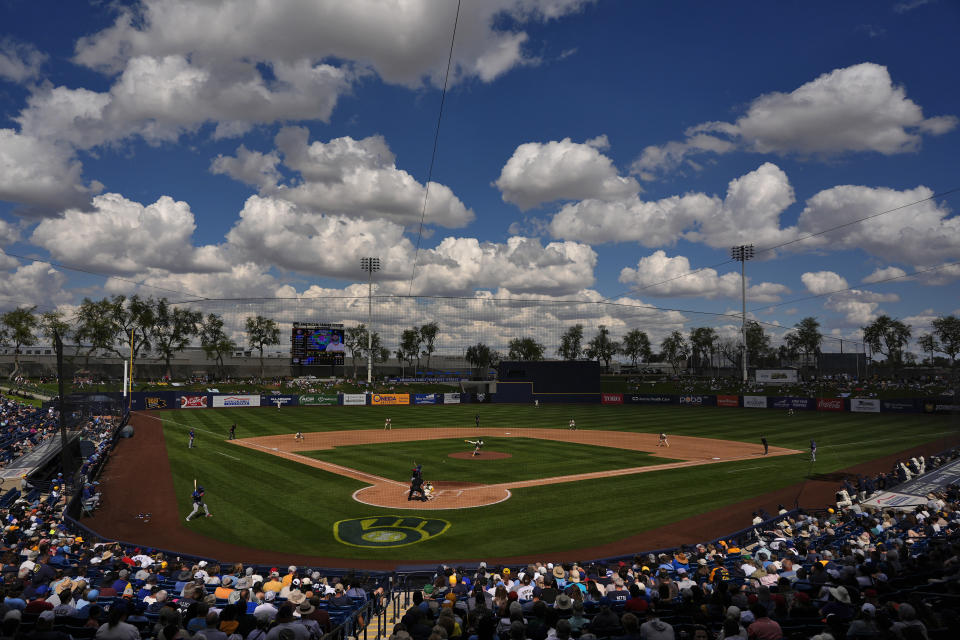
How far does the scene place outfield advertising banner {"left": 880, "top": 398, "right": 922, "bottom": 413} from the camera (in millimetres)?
60969

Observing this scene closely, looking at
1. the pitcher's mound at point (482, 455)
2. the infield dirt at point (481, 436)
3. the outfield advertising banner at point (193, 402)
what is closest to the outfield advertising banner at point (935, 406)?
the infield dirt at point (481, 436)

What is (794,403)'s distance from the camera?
67688mm

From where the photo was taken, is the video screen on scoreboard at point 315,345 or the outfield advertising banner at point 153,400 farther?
the video screen on scoreboard at point 315,345

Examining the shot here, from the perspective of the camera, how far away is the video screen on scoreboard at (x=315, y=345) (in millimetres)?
93188

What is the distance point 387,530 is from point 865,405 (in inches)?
2545

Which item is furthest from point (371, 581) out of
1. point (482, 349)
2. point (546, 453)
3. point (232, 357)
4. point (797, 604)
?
point (482, 349)

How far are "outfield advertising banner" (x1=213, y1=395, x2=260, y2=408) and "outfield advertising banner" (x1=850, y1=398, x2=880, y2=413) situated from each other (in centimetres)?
7237

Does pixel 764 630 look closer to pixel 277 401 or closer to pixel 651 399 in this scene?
pixel 277 401

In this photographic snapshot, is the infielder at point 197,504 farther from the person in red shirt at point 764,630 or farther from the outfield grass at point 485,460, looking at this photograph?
the person in red shirt at point 764,630

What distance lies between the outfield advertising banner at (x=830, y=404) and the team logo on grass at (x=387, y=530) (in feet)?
202

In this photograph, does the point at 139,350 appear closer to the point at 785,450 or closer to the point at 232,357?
the point at 232,357

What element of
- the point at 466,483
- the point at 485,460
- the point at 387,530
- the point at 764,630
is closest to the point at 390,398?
the point at 485,460

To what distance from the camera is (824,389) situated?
8706 cm

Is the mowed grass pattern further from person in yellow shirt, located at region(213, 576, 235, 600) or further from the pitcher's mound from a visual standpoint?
person in yellow shirt, located at region(213, 576, 235, 600)
